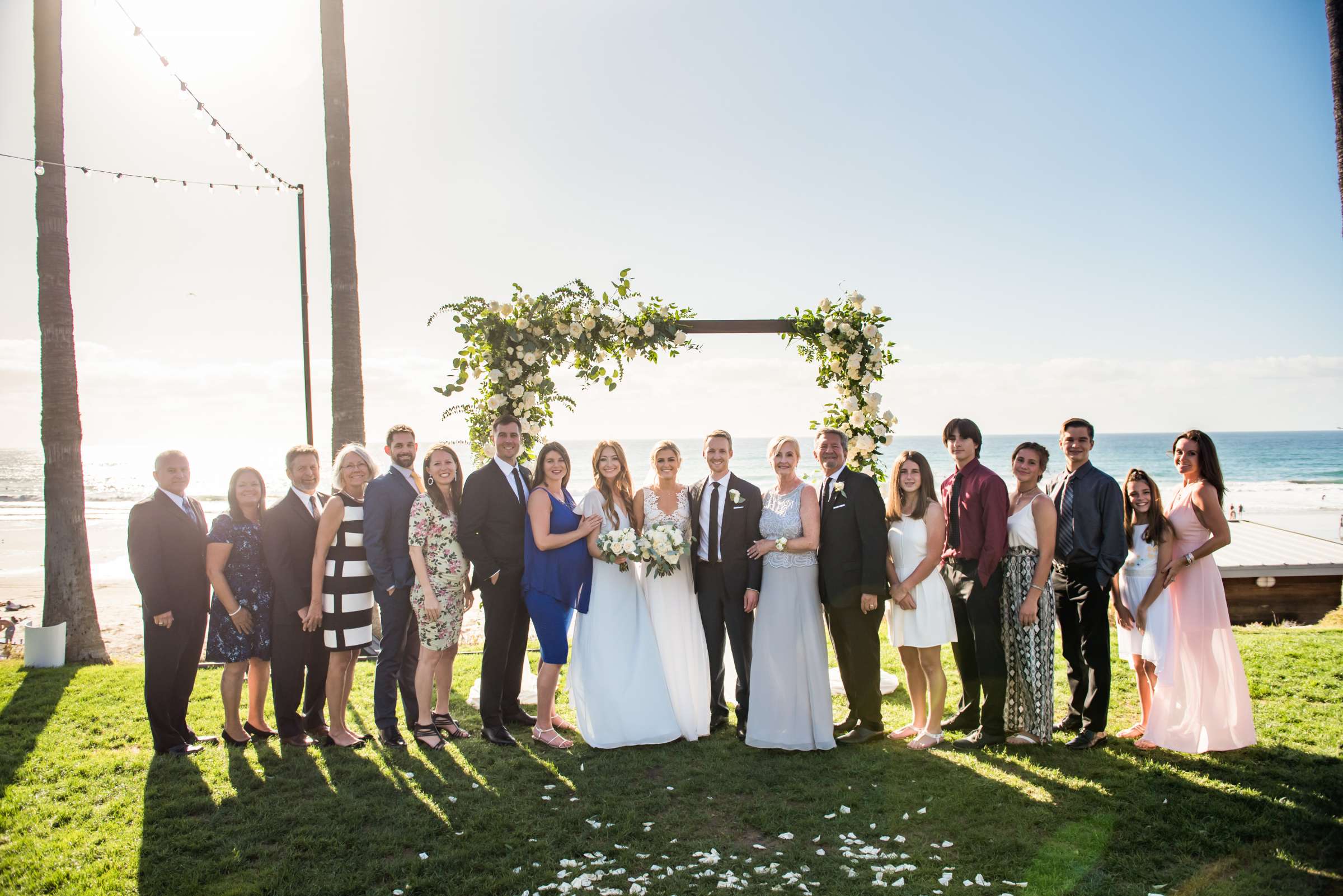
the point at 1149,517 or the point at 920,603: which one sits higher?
the point at 1149,517

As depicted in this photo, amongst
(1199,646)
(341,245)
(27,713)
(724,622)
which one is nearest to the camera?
(1199,646)

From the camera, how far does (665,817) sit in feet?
14.9

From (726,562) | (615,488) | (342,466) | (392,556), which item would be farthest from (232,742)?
(726,562)

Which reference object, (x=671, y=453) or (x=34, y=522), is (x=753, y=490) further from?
(x=34, y=522)

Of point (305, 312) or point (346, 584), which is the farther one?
point (305, 312)

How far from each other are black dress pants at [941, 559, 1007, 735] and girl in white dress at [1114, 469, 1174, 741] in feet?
3.39

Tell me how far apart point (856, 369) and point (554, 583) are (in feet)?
11.6

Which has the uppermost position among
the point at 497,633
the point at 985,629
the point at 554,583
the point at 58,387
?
the point at 58,387

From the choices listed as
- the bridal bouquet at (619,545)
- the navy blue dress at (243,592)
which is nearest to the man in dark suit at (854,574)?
the bridal bouquet at (619,545)

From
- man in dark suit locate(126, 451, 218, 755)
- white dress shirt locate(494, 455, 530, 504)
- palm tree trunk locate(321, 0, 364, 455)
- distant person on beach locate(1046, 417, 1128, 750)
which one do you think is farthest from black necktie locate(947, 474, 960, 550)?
palm tree trunk locate(321, 0, 364, 455)

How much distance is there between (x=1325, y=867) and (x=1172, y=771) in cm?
123

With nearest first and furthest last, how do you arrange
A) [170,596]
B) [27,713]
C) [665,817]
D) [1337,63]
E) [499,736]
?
1. [1337,63]
2. [665,817]
3. [170,596]
4. [499,736]
5. [27,713]

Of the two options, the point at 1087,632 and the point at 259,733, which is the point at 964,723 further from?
the point at 259,733

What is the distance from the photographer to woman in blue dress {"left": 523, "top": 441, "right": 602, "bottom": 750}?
19.2 ft
